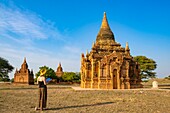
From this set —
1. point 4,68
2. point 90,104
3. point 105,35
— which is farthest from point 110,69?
point 4,68

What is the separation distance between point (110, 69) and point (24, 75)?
42.1 metres

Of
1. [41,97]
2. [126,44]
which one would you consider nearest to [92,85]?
[126,44]

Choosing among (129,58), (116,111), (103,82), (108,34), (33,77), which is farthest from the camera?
(33,77)

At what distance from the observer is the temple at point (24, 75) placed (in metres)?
63.6

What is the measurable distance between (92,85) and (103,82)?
1.75 meters

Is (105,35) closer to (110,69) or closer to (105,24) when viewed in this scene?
(105,24)

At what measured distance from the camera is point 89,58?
3241 centimetres

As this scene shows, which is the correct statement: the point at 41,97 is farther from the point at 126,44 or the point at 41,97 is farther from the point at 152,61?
the point at 152,61

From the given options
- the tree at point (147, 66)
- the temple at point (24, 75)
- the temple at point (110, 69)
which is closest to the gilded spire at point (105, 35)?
the temple at point (110, 69)

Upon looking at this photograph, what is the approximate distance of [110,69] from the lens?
2962 centimetres

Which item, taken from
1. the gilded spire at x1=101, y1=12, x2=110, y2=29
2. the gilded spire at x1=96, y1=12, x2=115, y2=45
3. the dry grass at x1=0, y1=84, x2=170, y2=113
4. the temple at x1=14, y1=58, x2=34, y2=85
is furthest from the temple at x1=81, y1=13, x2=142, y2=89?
the temple at x1=14, y1=58, x2=34, y2=85

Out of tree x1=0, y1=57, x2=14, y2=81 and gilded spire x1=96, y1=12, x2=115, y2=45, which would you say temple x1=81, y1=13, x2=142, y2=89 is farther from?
tree x1=0, y1=57, x2=14, y2=81

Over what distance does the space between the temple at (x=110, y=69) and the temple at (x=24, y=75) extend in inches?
1419

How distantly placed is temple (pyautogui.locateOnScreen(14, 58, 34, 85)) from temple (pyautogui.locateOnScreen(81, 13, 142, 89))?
1419 inches
